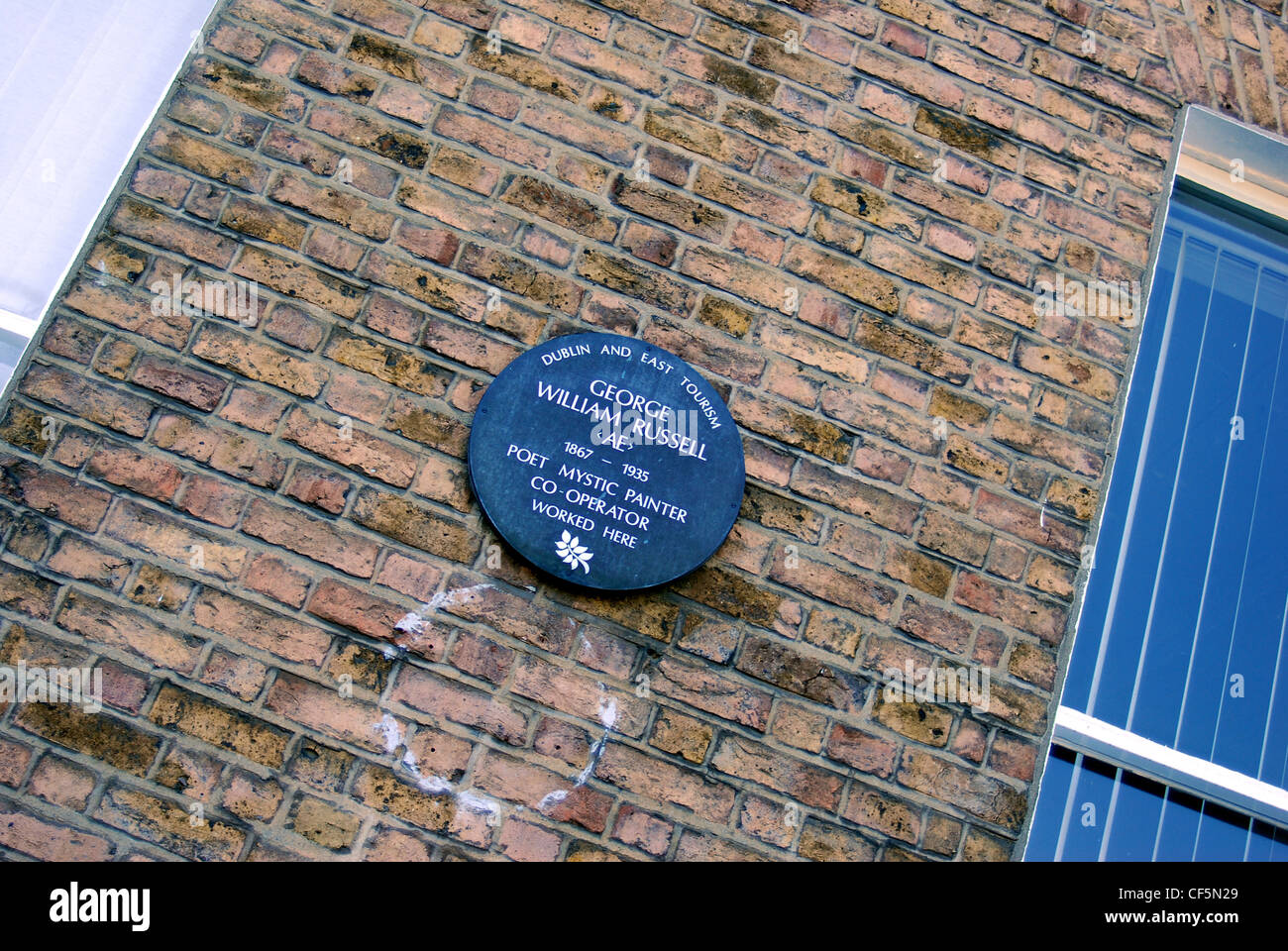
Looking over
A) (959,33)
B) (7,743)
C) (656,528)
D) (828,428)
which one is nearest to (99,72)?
(7,743)

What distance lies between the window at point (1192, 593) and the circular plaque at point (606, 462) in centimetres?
115

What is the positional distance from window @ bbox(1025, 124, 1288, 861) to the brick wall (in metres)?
0.36

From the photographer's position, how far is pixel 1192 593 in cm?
261

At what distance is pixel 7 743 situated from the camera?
182cm

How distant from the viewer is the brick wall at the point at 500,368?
6.25 ft

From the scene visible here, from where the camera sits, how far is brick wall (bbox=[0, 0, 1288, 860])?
6.25ft

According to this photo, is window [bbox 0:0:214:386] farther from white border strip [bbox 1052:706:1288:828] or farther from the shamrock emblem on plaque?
white border strip [bbox 1052:706:1288:828]

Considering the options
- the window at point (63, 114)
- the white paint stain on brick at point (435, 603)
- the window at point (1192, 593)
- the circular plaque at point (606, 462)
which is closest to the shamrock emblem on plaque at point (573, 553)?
the circular plaque at point (606, 462)

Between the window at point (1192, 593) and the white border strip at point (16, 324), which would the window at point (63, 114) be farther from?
the window at point (1192, 593)

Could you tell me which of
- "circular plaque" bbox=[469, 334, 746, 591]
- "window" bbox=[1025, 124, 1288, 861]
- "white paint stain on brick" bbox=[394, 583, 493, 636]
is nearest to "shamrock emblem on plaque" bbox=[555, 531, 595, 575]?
"circular plaque" bbox=[469, 334, 746, 591]

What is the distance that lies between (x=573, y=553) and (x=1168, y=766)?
1665 mm
